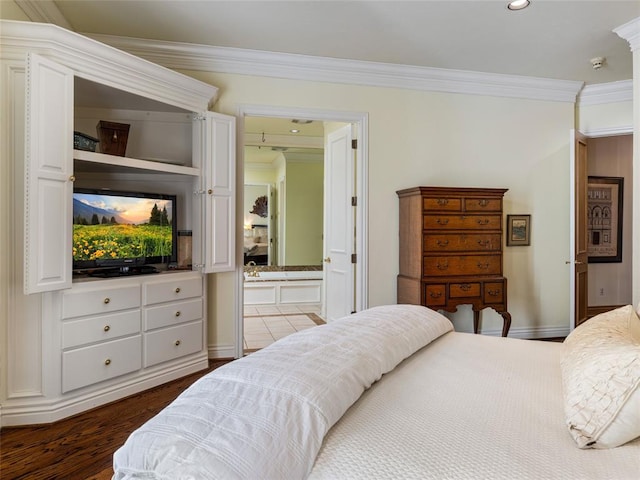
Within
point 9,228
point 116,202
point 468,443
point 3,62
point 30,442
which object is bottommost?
point 30,442

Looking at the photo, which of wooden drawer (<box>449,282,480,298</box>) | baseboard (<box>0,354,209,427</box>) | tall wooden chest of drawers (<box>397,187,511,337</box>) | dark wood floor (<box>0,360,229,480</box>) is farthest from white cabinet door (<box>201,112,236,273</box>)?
wooden drawer (<box>449,282,480,298</box>)

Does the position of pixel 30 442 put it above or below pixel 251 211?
below

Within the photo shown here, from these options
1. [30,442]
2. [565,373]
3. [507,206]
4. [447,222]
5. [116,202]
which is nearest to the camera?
[565,373]

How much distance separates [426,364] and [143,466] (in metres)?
0.94

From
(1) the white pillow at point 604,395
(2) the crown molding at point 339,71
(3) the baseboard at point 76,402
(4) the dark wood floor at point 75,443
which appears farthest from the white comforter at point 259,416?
(2) the crown molding at point 339,71

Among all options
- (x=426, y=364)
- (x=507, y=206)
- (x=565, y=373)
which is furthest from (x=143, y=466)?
(x=507, y=206)

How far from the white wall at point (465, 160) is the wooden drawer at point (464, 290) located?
0.59m

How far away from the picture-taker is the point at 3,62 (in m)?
2.30

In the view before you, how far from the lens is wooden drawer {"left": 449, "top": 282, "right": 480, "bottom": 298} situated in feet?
11.6

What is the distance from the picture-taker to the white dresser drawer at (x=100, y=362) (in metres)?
2.49

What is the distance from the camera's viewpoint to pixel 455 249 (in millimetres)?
3578

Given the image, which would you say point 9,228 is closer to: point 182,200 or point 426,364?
point 182,200

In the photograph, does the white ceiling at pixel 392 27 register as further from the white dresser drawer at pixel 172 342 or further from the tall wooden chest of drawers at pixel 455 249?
the white dresser drawer at pixel 172 342

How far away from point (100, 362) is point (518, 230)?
3866mm
